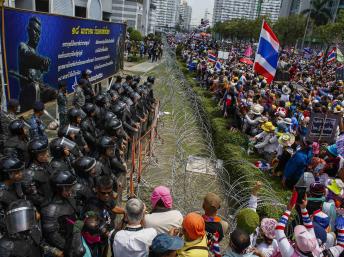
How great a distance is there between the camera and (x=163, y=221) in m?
3.63

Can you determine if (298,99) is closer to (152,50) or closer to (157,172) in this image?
(157,172)

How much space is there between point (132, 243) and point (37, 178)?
1.64 m

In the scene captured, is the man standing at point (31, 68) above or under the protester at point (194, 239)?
above

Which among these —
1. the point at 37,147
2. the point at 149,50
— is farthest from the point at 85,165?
the point at 149,50

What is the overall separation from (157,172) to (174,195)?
175cm

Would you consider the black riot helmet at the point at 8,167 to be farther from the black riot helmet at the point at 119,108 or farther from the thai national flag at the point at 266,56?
the thai national flag at the point at 266,56

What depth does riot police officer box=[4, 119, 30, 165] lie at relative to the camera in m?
5.03

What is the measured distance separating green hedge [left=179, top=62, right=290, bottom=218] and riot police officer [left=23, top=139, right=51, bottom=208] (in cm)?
323

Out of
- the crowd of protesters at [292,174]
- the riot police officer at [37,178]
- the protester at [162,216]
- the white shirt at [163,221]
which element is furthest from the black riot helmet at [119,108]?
the white shirt at [163,221]

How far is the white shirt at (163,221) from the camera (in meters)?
3.62

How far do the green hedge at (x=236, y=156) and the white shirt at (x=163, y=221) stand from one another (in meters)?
2.13

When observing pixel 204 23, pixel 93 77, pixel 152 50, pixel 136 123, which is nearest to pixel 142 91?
pixel 136 123

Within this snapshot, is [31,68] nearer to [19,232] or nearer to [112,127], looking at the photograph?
[112,127]

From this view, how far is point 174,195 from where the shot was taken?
203 inches
